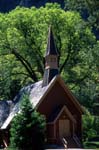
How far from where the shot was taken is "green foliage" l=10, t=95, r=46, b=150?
34719 mm

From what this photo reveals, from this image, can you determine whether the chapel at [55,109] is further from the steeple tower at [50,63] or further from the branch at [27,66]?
the branch at [27,66]

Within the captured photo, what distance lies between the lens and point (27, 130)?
3503cm

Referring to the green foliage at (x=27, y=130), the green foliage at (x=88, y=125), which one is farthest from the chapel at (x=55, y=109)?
the green foliage at (x=27, y=130)

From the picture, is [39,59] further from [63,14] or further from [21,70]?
[63,14]

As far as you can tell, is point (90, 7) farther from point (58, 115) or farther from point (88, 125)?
point (88, 125)

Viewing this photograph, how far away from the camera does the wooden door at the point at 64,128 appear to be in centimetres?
4891

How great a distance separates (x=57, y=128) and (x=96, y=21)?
706 inches

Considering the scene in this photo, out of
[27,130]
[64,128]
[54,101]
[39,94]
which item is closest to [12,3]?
[39,94]

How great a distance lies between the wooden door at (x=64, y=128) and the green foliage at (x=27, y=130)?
1327 centimetres

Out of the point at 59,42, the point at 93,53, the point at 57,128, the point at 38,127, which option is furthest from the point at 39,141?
the point at 59,42

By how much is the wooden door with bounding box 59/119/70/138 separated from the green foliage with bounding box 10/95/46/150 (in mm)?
13266

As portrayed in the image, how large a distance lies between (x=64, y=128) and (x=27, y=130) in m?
14.5

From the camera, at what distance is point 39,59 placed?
62.0m

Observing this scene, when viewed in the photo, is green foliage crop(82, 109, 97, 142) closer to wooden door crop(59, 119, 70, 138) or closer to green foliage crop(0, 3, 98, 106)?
green foliage crop(0, 3, 98, 106)
